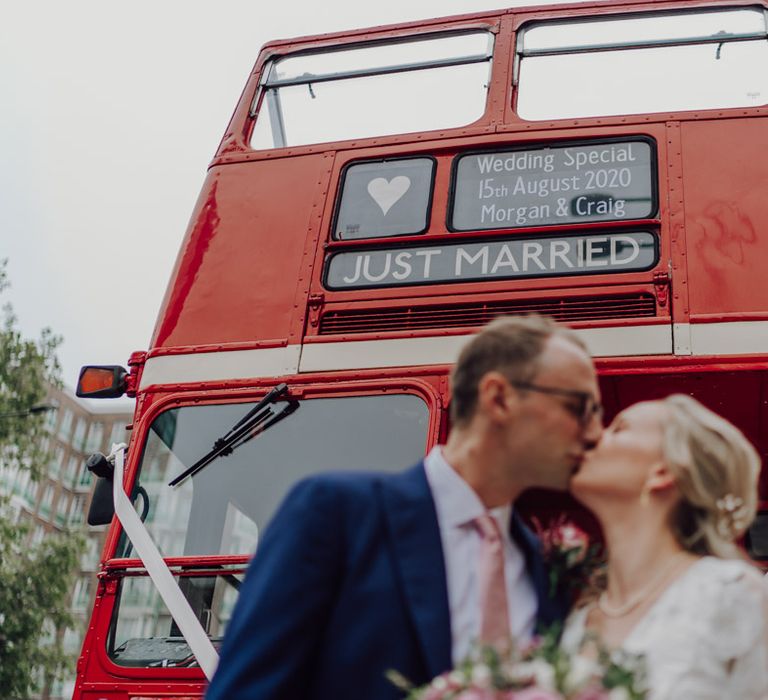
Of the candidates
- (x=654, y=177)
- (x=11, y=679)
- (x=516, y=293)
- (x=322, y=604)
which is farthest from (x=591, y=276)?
(x=11, y=679)

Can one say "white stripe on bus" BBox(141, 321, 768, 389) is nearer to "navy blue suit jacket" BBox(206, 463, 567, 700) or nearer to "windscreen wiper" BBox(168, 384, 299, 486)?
"windscreen wiper" BBox(168, 384, 299, 486)

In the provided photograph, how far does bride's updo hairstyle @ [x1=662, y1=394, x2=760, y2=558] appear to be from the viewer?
193 cm

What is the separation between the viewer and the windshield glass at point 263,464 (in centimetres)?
417

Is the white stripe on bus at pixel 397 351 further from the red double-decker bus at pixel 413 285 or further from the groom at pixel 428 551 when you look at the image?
the groom at pixel 428 551

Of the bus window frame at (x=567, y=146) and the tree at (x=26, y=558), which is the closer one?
the bus window frame at (x=567, y=146)

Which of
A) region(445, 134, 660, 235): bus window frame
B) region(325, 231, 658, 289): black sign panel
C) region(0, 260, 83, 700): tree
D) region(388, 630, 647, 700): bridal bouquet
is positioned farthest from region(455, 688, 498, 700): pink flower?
region(0, 260, 83, 700): tree

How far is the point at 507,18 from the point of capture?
5.63 metres

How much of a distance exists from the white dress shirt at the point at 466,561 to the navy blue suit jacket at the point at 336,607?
0.13 ft

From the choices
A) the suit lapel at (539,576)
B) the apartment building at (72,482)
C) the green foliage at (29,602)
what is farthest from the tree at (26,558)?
the apartment building at (72,482)

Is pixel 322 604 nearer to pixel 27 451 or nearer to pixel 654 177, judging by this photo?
pixel 654 177

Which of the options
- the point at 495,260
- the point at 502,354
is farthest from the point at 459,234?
the point at 502,354

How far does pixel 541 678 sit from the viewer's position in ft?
5.00

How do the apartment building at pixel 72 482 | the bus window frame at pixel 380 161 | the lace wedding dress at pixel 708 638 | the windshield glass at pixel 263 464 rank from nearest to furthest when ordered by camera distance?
the lace wedding dress at pixel 708 638, the windshield glass at pixel 263 464, the bus window frame at pixel 380 161, the apartment building at pixel 72 482

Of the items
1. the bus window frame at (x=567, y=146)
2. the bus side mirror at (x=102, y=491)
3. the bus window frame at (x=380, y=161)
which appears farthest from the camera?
the bus window frame at (x=380, y=161)
